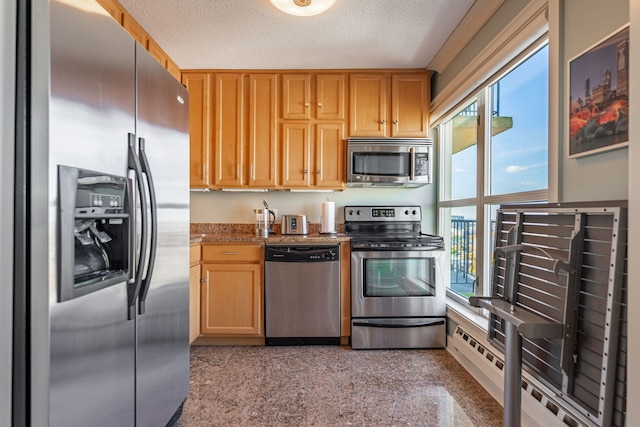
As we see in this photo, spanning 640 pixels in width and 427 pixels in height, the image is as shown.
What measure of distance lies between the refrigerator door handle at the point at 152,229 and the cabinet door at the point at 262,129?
1.75 m

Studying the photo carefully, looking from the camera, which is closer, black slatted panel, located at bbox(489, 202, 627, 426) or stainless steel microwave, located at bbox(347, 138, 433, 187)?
black slatted panel, located at bbox(489, 202, 627, 426)

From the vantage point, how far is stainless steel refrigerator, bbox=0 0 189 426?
847 mm

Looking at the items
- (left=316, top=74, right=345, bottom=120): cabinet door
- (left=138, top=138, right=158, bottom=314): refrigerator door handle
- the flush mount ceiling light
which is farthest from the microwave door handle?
(left=138, top=138, right=158, bottom=314): refrigerator door handle

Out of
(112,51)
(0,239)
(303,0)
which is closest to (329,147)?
(303,0)

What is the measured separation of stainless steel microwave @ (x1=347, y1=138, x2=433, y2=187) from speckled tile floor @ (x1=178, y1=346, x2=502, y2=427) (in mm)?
1462

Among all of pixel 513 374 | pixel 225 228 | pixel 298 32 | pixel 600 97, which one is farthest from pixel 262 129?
pixel 513 374

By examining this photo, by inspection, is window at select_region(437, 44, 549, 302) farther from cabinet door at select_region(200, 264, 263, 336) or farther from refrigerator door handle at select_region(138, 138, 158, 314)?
refrigerator door handle at select_region(138, 138, 158, 314)

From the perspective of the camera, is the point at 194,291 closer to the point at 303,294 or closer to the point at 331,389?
the point at 303,294

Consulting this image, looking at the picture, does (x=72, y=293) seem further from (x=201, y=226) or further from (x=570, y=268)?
(x=201, y=226)

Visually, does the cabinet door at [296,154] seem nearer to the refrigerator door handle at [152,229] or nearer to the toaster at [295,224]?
the toaster at [295,224]

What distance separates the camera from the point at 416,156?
2.96 meters

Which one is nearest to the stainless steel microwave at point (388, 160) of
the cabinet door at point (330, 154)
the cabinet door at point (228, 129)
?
the cabinet door at point (330, 154)

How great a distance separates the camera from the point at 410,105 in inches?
119

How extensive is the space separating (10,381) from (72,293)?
9.5 inches
